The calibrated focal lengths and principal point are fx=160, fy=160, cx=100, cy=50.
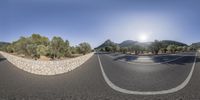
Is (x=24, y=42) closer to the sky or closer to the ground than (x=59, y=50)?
closer to the sky

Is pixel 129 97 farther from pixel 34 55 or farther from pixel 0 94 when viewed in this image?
pixel 34 55

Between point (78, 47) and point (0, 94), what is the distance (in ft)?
316

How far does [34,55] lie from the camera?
62.2 meters

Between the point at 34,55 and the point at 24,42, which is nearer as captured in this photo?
the point at 34,55

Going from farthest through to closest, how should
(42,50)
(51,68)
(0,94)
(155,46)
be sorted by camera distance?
(155,46) → (42,50) → (51,68) → (0,94)

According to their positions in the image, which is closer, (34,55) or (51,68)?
(51,68)

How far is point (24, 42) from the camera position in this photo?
257ft

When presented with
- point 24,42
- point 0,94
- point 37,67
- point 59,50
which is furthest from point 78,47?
point 0,94

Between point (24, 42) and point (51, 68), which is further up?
point (24, 42)

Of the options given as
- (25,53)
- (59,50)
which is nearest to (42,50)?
(59,50)

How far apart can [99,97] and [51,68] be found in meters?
7.50

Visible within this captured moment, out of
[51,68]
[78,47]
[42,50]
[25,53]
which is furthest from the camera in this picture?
[78,47]

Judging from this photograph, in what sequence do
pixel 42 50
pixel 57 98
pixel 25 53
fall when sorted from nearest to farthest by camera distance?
pixel 57 98 → pixel 42 50 → pixel 25 53

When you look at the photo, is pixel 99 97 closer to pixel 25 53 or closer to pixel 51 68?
pixel 51 68
